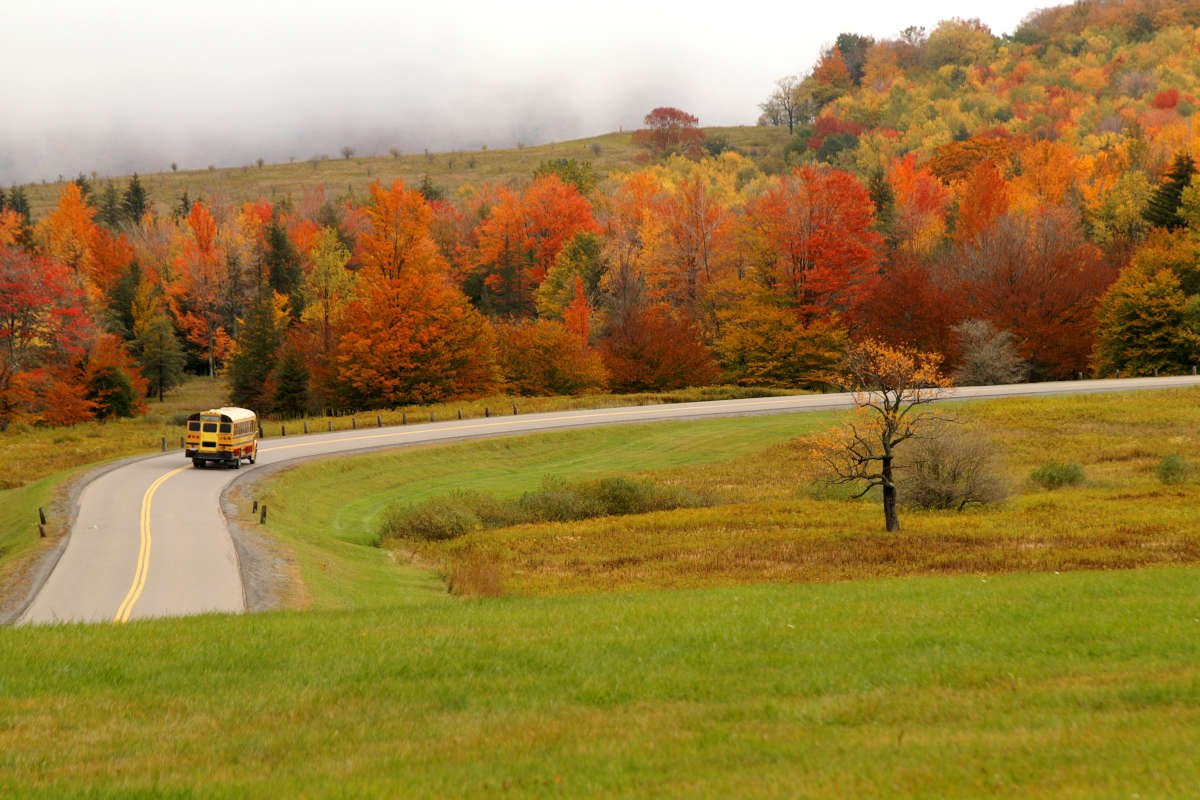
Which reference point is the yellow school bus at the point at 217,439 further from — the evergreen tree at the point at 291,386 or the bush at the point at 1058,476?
the bush at the point at 1058,476

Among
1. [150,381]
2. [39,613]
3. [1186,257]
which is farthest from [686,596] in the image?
[150,381]

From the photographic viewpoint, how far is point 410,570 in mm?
27672

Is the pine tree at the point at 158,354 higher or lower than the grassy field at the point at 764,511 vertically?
higher

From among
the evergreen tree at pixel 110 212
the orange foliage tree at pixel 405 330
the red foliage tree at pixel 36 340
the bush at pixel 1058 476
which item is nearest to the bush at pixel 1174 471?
the bush at pixel 1058 476

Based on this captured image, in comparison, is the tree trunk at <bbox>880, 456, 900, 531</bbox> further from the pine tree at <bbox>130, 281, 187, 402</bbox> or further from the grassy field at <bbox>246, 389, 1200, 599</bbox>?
the pine tree at <bbox>130, 281, 187, 402</bbox>

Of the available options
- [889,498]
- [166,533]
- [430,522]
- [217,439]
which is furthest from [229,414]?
[889,498]

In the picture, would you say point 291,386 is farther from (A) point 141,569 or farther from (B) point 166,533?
(A) point 141,569

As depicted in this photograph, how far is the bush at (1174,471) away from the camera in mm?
37544

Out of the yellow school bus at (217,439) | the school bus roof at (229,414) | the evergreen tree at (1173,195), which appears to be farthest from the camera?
the evergreen tree at (1173,195)

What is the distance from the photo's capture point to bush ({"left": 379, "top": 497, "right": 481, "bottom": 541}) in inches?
1351

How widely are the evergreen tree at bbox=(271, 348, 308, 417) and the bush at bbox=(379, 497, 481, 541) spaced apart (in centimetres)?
4061

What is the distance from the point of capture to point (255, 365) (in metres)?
77.6

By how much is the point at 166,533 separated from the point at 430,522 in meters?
9.69

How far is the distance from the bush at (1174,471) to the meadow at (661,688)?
15.6 meters
